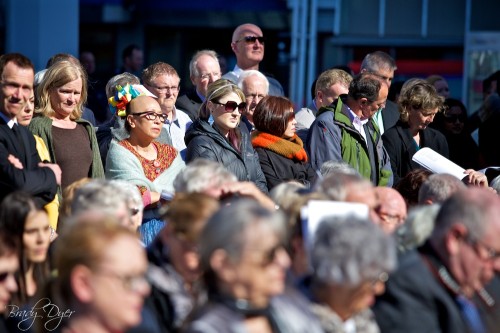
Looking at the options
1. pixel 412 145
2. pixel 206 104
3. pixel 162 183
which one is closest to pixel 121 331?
pixel 162 183

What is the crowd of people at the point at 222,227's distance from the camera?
3984 millimetres

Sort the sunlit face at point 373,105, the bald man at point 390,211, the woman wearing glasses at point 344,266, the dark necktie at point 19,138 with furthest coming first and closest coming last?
the sunlit face at point 373,105, the dark necktie at point 19,138, the bald man at point 390,211, the woman wearing glasses at point 344,266

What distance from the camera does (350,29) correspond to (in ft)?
66.2

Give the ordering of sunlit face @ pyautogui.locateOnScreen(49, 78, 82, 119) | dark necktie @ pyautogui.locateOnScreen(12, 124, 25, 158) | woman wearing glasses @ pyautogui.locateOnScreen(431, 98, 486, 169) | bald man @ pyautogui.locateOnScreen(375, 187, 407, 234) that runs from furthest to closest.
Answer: woman wearing glasses @ pyautogui.locateOnScreen(431, 98, 486, 169) < sunlit face @ pyautogui.locateOnScreen(49, 78, 82, 119) < dark necktie @ pyautogui.locateOnScreen(12, 124, 25, 158) < bald man @ pyautogui.locateOnScreen(375, 187, 407, 234)

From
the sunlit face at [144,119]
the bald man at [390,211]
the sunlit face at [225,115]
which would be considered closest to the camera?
the bald man at [390,211]

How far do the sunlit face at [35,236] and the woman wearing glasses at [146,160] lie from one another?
177 centimetres

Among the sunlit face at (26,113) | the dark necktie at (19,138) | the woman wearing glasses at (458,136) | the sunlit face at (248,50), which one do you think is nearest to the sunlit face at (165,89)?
the sunlit face at (248,50)

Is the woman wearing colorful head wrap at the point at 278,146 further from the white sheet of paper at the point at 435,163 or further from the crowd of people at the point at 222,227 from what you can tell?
the white sheet of paper at the point at 435,163

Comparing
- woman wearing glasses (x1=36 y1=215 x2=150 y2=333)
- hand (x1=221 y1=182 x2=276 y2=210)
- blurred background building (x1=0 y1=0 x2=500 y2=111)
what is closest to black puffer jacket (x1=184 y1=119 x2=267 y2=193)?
hand (x1=221 y1=182 x2=276 y2=210)

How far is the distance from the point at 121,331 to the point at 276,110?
4.13 metres

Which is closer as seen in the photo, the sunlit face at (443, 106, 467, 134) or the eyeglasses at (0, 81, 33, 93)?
the eyeglasses at (0, 81, 33, 93)

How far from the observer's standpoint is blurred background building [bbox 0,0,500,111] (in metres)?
18.6

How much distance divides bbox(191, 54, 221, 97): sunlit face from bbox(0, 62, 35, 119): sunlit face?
3.10 meters

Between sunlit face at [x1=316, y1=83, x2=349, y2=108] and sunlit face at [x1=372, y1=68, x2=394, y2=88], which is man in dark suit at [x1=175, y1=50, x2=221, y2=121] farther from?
sunlit face at [x1=372, y1=68, x2=394, y2=88]
